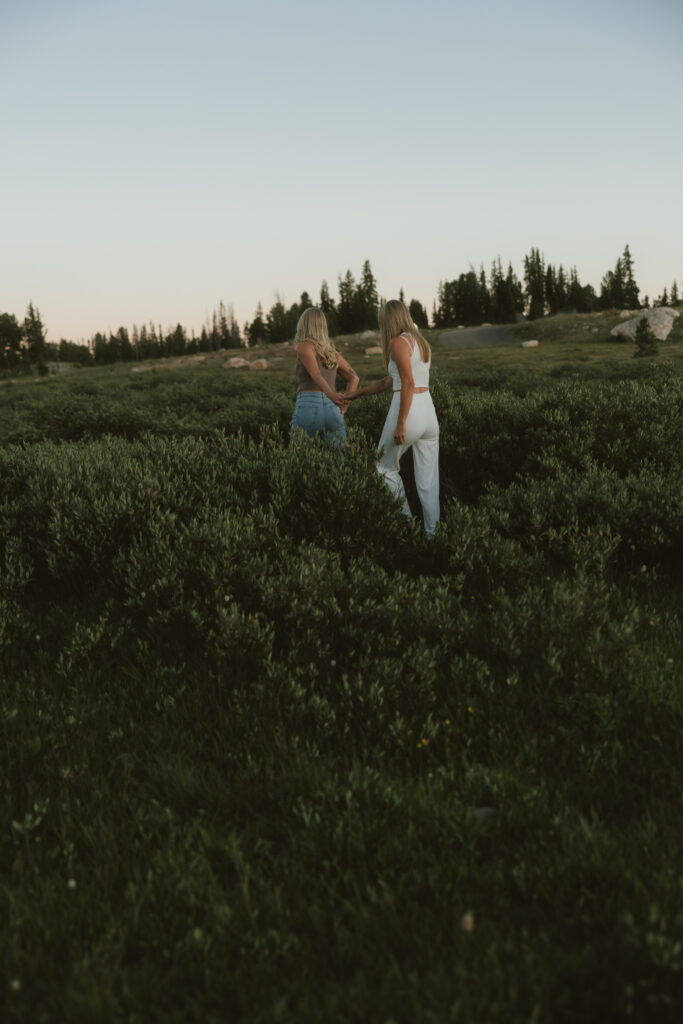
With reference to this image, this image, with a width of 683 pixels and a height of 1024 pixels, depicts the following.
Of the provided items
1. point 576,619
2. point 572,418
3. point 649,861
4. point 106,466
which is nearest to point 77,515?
point 106,466

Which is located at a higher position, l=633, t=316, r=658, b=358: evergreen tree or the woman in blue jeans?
l=633, t=316, r=658, b=358: evergreen tree

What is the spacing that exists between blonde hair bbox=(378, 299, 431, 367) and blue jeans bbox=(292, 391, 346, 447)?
1.04 meters

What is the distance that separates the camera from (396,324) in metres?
7.42

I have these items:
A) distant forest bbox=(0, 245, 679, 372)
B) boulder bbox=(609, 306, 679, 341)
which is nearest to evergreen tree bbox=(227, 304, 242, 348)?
distant forest bbox=(0, 245, 679, 372)

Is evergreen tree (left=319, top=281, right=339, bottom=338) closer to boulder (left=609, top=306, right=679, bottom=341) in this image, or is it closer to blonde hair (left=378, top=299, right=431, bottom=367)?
boulder (left=609, top=306, right=679, bottom=341)

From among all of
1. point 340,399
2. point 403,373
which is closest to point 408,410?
point 403,373

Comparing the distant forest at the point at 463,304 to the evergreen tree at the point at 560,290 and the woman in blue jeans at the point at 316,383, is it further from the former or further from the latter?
the woman in blue jeans at the point at 316,383

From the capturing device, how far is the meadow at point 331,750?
91.0 inches

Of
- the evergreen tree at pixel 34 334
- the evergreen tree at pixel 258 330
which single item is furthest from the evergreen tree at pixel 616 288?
the evergreen tree at pixel 34 334

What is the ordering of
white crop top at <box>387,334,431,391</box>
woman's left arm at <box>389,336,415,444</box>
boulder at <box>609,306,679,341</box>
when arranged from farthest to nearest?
1. boulder at <box>609,306,679,341</box>
2. white crop top at <box>387,334,431,391</box>
3. woman's left arm at <box>389,336,415,444</box>

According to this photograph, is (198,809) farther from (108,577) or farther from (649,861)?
(108,577)

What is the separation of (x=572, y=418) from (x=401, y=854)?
350 inches

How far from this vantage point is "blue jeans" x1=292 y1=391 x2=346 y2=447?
8.17 m

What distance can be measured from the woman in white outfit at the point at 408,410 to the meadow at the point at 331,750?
794mm
